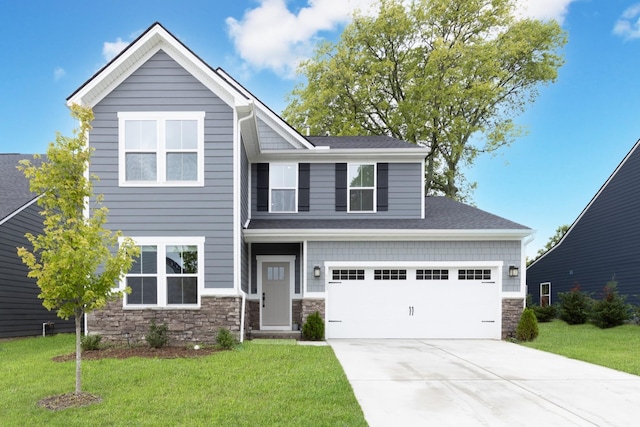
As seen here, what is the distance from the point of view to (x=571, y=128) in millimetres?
20719

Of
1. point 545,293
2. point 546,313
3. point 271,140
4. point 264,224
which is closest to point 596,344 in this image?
point 546,313

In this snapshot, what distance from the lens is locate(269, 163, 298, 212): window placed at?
14023 mm

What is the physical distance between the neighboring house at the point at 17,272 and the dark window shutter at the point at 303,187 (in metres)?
7.96

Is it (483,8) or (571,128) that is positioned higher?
(483,8)

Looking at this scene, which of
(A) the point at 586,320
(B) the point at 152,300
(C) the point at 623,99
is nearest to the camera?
(B) the point at 152,300

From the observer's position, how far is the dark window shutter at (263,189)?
13.9 metres

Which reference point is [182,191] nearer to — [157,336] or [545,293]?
[157,336]

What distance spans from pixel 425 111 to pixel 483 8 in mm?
6007

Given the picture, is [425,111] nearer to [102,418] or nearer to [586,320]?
[586,320]

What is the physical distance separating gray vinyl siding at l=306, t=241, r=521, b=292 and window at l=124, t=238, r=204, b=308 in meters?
3.29

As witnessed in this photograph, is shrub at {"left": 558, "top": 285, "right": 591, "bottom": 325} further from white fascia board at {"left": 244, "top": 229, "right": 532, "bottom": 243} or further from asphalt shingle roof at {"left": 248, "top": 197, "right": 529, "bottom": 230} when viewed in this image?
white fascia board at {"left": 244, "top": 229, "right": 532, "bottom": 243}

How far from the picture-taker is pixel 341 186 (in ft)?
46.1

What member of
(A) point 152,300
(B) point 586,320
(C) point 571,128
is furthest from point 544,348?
(C) point 571,128

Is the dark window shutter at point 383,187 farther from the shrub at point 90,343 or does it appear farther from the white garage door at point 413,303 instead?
the shrub at point 90,343
